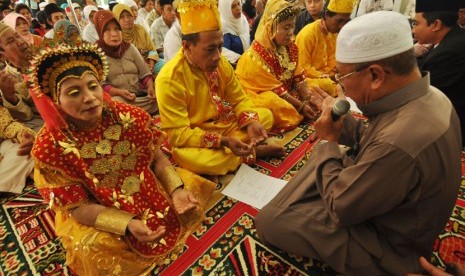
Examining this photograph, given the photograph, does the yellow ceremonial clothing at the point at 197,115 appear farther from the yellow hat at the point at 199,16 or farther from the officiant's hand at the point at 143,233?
the officiant's hand at the point at 143,233

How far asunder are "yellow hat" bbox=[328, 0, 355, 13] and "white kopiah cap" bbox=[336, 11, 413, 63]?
2193mm

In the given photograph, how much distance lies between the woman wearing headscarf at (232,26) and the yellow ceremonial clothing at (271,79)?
127 centimetres

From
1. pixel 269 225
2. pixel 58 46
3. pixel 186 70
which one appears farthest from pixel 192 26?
pixel 269 225

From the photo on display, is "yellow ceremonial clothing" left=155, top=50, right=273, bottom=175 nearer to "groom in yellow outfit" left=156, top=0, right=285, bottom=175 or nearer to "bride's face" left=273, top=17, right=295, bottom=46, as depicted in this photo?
"groom in yellow outfit" left=156, top=0, right=285, bottom=175

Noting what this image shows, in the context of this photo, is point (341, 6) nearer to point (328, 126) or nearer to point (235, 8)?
point (235, 8)

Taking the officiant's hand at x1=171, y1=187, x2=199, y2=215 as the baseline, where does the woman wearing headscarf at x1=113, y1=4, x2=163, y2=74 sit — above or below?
above

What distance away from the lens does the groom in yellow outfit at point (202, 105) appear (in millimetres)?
2035

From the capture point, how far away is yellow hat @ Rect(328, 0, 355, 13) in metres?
3.03

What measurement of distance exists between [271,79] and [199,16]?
1138 millimetres

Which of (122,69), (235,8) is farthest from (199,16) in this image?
(235,8)

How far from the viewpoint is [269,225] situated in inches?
60.3

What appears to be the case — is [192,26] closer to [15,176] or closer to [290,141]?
[290,141]

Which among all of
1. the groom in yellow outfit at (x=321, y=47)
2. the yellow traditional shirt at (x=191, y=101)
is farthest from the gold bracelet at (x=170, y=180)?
the groom in yellow outfit at (x=321, y=47)

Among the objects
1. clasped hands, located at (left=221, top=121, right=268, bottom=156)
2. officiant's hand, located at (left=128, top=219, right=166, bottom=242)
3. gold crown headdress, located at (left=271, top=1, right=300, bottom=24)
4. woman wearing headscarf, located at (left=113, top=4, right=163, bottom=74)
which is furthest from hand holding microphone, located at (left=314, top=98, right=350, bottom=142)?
woman wearing headscarf, located at (left=113, top=4, right=163, bottom=74)
